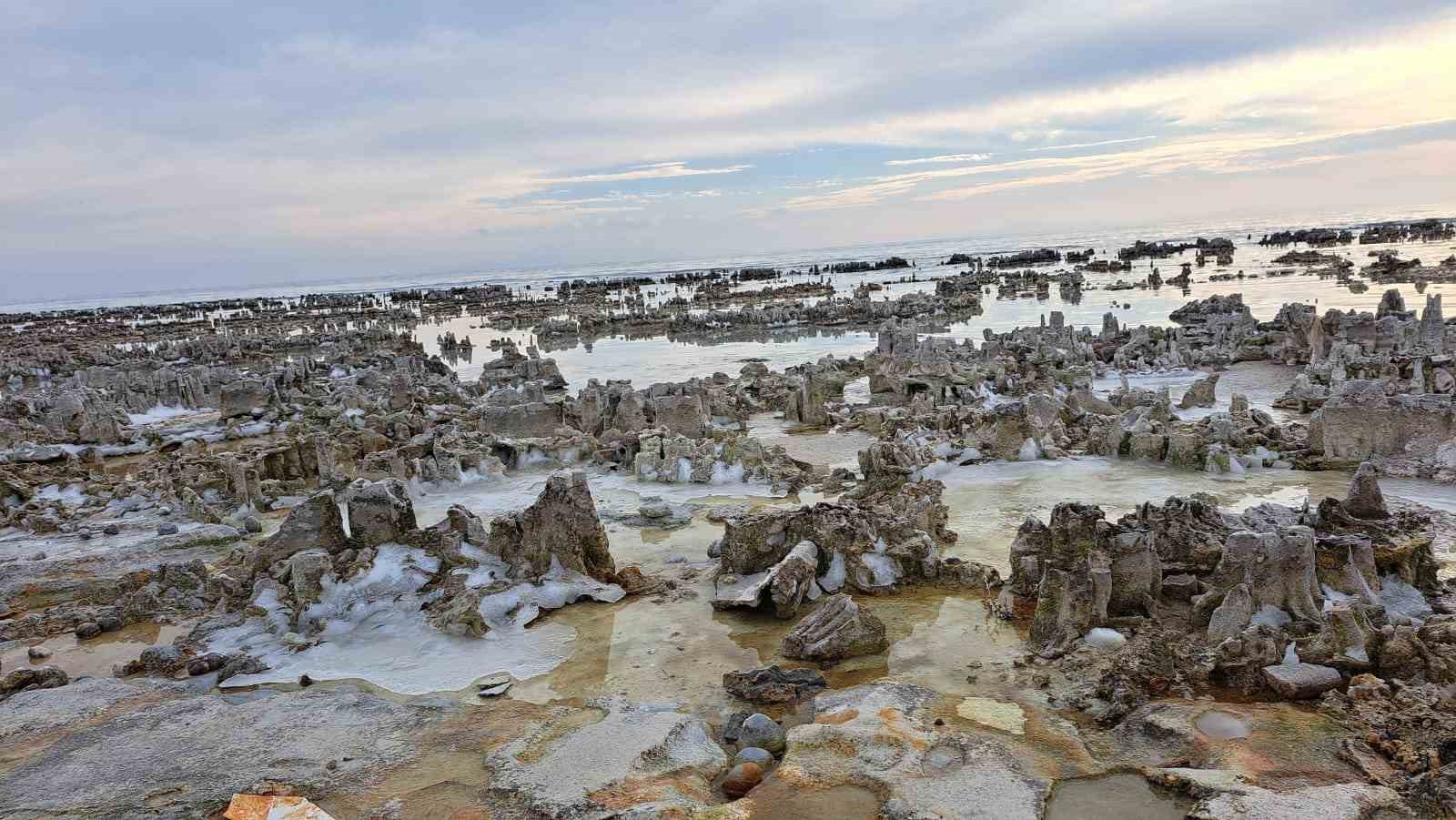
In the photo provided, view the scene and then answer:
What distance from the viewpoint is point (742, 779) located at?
172 inches

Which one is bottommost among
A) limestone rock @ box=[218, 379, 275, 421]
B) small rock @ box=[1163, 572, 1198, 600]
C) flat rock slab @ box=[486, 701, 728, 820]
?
flat rock slab @ box=[486, 701, 728, 820]

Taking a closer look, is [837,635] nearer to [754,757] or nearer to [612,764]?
[754,757]

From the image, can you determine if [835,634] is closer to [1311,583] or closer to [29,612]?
[1311,583]

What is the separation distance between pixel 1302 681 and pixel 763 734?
3.05 meters

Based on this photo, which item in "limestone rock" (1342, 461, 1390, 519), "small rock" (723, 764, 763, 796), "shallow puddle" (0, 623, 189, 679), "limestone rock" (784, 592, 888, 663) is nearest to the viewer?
"small rock" (723, 764, 763, 796)

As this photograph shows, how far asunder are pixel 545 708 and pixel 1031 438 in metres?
7.33

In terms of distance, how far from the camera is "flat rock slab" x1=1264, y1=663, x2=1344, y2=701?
15.9 feet

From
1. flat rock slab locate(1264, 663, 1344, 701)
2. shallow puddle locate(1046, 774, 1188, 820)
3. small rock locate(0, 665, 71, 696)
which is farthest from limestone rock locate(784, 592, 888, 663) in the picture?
small rock locate(0, 665, 71, 696)

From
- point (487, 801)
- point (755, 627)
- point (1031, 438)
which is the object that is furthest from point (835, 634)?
point (1031, 438)

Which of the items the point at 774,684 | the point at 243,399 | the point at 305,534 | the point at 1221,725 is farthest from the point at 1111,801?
the point at 243,399

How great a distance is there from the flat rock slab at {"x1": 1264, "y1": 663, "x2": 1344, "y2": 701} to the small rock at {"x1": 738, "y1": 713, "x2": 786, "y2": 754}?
283 cm

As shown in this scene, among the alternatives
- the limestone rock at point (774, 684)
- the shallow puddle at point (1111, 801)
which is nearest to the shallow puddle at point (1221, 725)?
the shallow puddle at point (1111, 801)

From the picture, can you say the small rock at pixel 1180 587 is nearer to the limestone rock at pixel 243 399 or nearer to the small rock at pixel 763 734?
the small rock at pixel 763 734

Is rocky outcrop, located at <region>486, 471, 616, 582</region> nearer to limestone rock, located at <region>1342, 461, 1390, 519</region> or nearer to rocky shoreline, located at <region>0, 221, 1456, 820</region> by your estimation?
rocky shoreline, located at <region>0, 221, 1456, 820</region>
